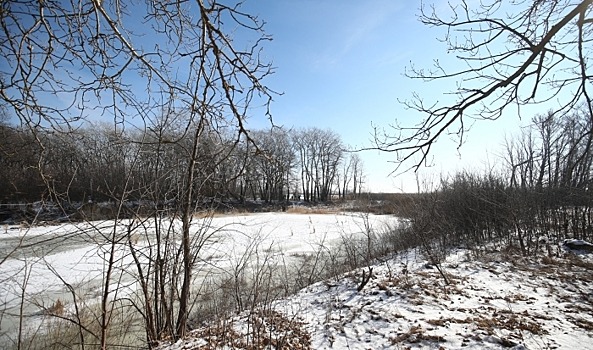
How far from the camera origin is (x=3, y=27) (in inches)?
81.6

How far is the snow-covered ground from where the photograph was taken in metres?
3.57

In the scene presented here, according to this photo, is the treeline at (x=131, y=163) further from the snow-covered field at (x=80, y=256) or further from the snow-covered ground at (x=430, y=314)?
the snow-covered ground at (x=430, y=314)

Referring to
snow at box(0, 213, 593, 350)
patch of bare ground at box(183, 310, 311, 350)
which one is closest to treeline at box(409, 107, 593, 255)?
snow at box(0, 213, 593, 350)

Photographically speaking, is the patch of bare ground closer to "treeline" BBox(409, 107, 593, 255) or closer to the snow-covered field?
the snow-covered field

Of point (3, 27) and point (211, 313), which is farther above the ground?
point (3, 27)

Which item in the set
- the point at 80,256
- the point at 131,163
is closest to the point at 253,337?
the point at 131,163

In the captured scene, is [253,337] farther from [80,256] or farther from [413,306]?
[80,256]

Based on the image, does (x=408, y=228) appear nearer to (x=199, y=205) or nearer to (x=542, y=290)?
(x=542, y=290)

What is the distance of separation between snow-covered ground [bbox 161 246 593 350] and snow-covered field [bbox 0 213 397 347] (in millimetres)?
1092

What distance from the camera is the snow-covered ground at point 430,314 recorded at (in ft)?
11.7

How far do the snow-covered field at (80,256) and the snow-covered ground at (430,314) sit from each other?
109 cm

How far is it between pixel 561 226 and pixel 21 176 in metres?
14.4

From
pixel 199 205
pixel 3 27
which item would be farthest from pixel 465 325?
pixel 3 27

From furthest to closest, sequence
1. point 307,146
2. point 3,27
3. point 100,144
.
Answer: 1. point 307,146
2. point 100,144
3. point 3,27
